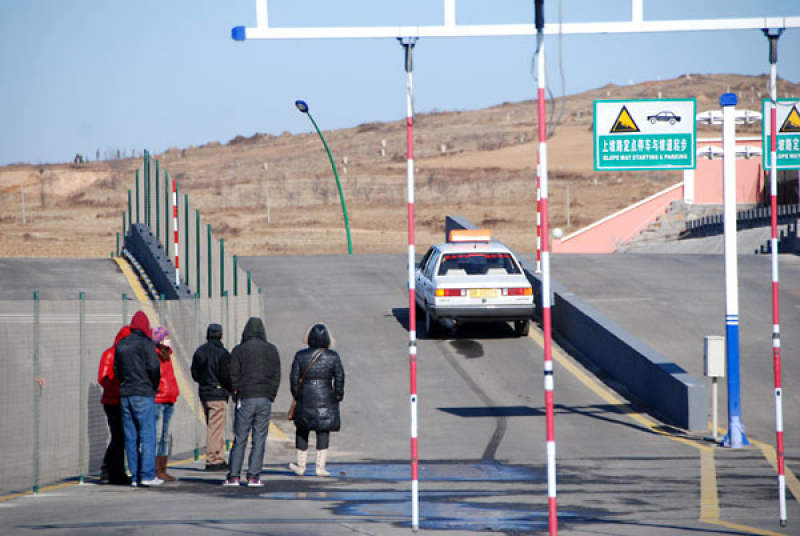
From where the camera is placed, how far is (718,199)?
146ft

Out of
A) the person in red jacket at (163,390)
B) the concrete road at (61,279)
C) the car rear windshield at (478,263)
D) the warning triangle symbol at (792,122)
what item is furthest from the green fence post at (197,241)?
the warning triangle symbol at (792,122)

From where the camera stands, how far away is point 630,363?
1897cm

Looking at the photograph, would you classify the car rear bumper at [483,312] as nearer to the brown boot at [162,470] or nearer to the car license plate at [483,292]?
the car license plate at [483,292]

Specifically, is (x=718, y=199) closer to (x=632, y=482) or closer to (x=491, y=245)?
(x=491, y=245)

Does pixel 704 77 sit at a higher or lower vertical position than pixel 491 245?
higher

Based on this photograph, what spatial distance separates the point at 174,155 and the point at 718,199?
79663 millimetres

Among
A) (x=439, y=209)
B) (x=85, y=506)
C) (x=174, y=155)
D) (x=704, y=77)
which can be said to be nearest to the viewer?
(x=85, y=506)

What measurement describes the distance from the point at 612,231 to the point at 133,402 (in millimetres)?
33676

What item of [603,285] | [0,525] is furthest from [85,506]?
[603,285]

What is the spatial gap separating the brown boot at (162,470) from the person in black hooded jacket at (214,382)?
78 centimetres

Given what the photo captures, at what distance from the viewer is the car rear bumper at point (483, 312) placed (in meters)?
21.8

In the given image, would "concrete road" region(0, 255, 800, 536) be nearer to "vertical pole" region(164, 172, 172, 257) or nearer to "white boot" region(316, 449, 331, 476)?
"white boot" region(316, 449, 331, 476)

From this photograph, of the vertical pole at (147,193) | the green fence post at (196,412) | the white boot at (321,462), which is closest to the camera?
the white boot at (321,462)

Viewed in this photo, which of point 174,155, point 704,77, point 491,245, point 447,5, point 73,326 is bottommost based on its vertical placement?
point 73,326
